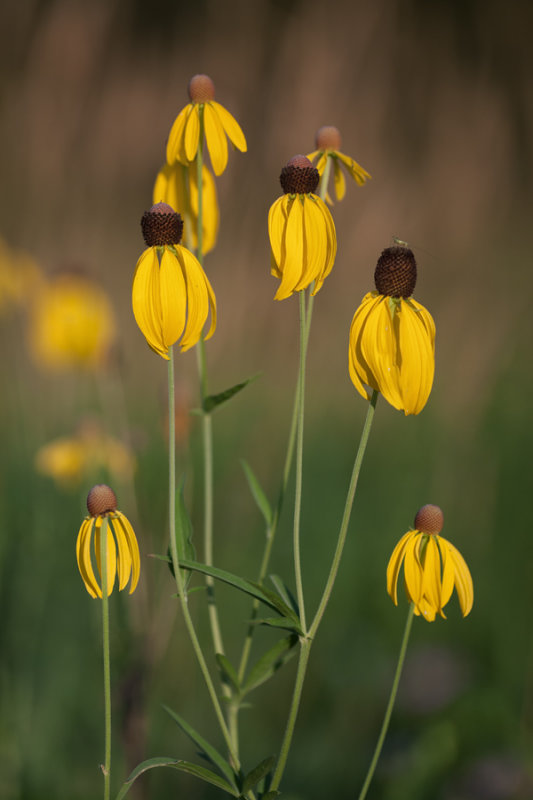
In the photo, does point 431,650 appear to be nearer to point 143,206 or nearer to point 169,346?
point 169,346

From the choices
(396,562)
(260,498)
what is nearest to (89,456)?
(260,498)

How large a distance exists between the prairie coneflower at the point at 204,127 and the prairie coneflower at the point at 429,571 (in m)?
0.50

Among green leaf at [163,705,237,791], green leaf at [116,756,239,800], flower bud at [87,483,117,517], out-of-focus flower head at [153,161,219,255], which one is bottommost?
green leaf at [163,705,237,791]

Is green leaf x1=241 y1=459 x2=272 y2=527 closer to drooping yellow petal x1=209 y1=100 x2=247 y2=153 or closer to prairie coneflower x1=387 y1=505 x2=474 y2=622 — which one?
prairie coneflower x1=387 y1=505 x2=474 y2=622

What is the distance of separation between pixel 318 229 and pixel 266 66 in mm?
1537

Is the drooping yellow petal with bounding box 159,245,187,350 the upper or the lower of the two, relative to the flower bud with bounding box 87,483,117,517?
upper

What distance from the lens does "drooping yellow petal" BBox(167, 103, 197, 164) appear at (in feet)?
3.00

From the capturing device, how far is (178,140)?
92 centimetres

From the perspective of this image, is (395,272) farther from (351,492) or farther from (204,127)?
(204,127)

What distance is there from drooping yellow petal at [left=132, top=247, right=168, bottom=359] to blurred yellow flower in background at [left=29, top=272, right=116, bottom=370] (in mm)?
1432

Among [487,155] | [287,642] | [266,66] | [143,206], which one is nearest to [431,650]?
[287,642]

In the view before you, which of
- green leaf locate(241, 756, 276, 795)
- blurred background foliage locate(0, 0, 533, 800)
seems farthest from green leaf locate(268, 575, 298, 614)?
blurred background foliage locate(0, 0, 533, 800)

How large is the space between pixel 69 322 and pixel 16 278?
24 cm

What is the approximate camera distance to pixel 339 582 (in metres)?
2.21
